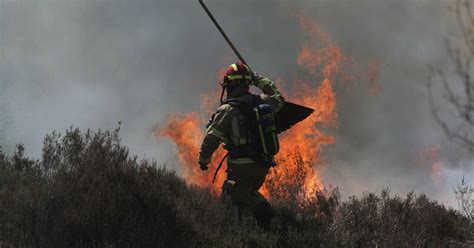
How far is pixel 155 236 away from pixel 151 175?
981mm

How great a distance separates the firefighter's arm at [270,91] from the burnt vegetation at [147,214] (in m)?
1.51

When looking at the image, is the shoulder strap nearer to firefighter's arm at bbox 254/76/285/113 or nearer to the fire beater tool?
firefighter's arm at bbox 254/76/285/113

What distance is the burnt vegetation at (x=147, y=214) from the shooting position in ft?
12.0

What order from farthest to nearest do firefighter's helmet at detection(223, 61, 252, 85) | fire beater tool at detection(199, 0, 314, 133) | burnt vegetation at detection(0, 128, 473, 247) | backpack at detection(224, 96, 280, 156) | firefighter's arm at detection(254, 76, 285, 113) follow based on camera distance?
fire beater tool at detection(199, 0, 314, 133), firefighter's arm at detection(254, 76, 285, 113), firefighter's helmet at detection(223, 61, 252, 85), backpack at detection(224, 96, 280, 156), burnt vegetation at detection(0, 128, 473, 247)

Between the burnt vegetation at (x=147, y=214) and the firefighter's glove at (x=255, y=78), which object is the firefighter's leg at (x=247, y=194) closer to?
the burnt vegetation at (x=147, y=214)

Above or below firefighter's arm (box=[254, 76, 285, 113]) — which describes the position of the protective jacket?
below

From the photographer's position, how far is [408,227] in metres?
4.99

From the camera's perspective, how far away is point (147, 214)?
13.1ft

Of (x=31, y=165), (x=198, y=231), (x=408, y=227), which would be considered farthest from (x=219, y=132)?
(x=31, y=165)

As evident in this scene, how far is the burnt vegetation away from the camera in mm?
3648

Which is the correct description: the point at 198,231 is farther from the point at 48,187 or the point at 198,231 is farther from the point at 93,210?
the point at 48,187

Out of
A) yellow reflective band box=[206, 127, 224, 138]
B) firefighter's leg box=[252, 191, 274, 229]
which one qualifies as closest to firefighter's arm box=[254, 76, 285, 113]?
yellow reflective band box=[206, 127, 224, 138]

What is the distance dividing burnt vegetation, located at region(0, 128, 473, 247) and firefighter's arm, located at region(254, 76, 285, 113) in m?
1.51

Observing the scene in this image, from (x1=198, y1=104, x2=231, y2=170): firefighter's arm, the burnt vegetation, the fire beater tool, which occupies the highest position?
the fire beater tool
